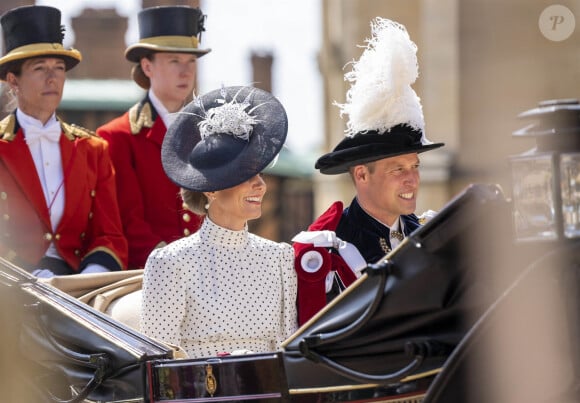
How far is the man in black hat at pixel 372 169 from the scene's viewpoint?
15.0ft

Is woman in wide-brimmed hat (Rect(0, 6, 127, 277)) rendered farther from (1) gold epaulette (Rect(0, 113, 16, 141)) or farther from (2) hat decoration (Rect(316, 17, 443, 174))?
(2) hat decoration (Rect(316, 17, 443, 174))

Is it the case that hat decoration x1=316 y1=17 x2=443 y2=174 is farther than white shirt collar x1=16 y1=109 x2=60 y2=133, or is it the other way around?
white shirt collar x1=16 y1=109 x2=60 y2=133

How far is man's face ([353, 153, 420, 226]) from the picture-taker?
4855 mm

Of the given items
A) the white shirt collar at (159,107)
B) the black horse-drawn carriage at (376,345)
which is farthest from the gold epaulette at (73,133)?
the black horse-drawn carriage at (376,345)

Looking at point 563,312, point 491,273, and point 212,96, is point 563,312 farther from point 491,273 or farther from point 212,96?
point 212,96

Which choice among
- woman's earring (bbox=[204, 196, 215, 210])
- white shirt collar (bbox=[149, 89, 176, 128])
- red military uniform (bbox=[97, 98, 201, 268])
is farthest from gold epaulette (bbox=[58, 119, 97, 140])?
woman's earring (bbox=[204, 196, 215, 210])

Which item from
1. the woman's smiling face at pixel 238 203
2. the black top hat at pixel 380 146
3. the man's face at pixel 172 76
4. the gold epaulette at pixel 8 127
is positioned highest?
the man's face at pixel 172 76

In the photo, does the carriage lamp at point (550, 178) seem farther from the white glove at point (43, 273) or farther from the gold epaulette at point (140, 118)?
the gold epaulette at point (140, 118)

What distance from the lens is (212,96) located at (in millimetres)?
4660

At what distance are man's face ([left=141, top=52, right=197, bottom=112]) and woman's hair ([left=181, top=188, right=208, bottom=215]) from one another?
1.36 metres

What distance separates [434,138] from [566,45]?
167 cm

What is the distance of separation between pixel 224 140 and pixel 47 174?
4.26 ft

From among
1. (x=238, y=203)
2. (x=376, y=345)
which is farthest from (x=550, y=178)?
(x=238, y=203)

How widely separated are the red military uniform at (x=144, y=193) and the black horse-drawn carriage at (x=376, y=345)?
1.48m
